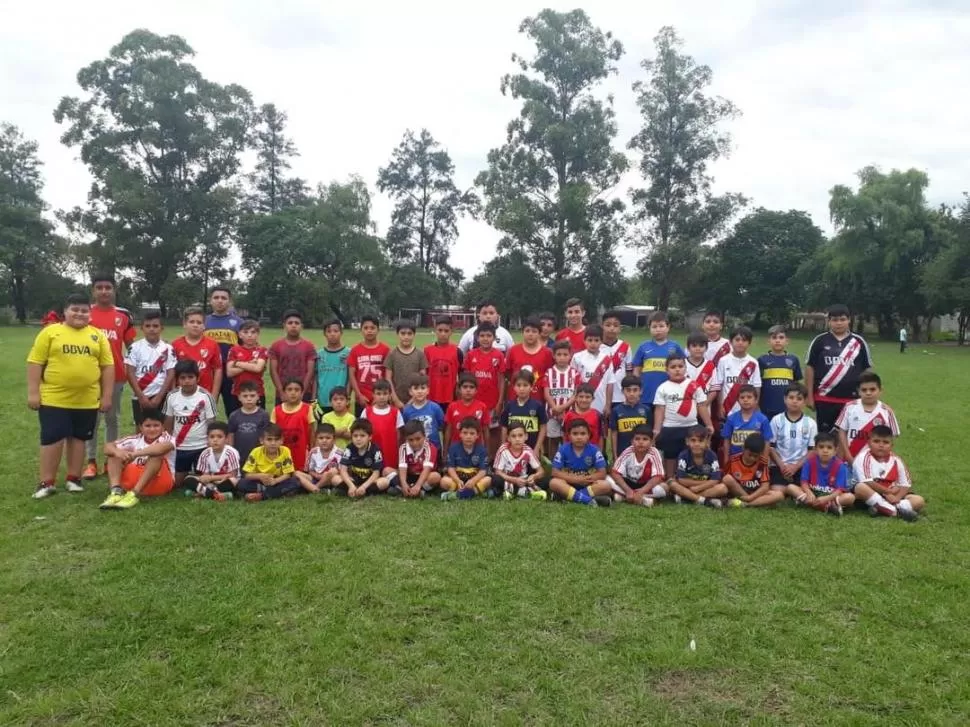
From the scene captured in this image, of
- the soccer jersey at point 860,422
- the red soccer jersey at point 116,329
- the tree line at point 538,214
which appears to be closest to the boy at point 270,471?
the red soccer jersey at point 116,329

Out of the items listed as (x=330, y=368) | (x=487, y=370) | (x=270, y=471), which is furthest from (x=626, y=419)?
(x=270, y=471)

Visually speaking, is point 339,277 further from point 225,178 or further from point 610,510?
point 610,510

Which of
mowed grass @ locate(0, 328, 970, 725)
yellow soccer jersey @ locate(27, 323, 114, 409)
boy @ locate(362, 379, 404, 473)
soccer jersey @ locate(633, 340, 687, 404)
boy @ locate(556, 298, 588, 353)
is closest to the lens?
mowed grass @ locate(0, 328, 970, 725)

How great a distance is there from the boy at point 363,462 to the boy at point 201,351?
5.95 feet

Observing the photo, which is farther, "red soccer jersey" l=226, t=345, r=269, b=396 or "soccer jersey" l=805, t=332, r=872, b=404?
"red soccer jersey" l=226, t=345, r=269, b=396

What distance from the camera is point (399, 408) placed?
23.8ft

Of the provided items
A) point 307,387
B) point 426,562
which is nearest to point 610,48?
point 307,387

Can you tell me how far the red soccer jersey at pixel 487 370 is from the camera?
753 cm

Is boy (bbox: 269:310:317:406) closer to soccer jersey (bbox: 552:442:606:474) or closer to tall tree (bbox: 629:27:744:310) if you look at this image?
soccer jersey (bbox: 552:442:606:474)

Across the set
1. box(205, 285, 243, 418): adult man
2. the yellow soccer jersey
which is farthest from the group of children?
the yellow soccer jersey

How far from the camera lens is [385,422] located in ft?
23.0

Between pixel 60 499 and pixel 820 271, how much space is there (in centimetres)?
5161

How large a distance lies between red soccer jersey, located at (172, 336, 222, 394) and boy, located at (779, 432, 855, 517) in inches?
243

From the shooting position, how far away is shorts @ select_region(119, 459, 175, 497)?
637 centimetres
